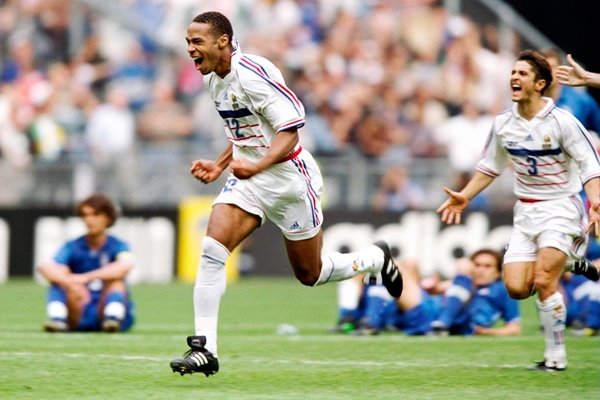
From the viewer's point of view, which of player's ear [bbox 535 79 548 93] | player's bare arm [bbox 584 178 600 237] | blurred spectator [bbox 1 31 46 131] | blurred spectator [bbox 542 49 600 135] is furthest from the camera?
blurred spectator [bbox 1 31 46 131]

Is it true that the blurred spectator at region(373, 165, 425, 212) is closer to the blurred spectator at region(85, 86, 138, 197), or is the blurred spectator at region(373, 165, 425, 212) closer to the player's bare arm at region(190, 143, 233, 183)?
the blurred spectator at region(85, 86, 138, 197)

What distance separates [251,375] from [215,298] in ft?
2.03

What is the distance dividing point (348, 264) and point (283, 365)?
765mm

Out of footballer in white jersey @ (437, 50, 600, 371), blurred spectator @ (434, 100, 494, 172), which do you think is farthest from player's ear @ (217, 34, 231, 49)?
A: blurred spectator @ (434, 100, 494, 172)

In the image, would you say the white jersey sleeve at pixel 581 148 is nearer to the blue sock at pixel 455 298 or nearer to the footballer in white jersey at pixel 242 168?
the footballer in white jersey at pixel 242 168

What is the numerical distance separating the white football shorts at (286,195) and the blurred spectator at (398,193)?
10.2m

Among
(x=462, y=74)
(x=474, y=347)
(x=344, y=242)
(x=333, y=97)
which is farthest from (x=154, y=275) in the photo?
(x=474, y=347)

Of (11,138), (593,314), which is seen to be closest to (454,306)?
(593,314)

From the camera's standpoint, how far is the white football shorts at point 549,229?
791cm

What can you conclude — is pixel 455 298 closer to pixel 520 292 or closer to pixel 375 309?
pixel 375 309

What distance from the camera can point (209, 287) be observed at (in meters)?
7.03

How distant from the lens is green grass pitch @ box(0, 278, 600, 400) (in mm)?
6598

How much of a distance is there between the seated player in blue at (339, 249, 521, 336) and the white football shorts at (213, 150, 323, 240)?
2.84m

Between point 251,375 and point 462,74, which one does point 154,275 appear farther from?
point 251,375
